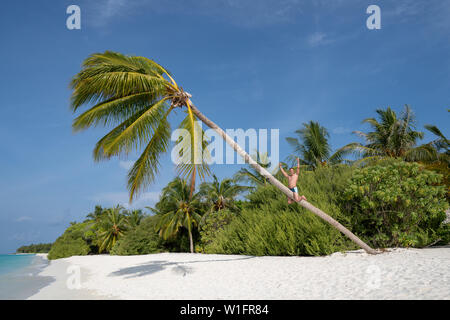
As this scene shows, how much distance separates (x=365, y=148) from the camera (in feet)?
71.4

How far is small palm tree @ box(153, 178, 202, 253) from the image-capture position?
74.4 ft

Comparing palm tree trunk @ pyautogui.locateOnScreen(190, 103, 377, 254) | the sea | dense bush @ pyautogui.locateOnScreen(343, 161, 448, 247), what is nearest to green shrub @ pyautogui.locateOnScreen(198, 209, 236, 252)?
the sea

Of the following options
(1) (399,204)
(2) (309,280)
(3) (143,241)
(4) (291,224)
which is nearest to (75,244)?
(3) (143,241)

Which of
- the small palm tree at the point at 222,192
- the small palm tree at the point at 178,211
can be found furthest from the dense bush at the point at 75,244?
the small palm tree at the point at 222,192

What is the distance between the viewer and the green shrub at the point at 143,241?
999 inches

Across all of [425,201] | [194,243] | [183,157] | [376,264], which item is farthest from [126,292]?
[194,243]

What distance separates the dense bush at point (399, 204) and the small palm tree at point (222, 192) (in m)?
12.7

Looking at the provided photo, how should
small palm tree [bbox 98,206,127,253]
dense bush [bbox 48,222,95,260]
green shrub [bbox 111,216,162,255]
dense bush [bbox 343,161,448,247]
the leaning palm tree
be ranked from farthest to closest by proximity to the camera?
dense bush [bbox 48,222,95,260], small palm tree [bbox 98,206,127,253], green shrub [bbox 111,216,162,255], dense bush [bbox 343,161,448,247], the leaning palm tree

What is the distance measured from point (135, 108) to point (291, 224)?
6841mm

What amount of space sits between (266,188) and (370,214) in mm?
5242

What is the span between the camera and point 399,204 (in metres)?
10.1

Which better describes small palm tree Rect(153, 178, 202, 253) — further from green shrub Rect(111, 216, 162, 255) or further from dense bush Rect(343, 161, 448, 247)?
dense bush Rect(343, 161, 448, 247)

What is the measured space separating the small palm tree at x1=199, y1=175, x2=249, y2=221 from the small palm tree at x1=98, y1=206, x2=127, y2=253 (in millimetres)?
17522

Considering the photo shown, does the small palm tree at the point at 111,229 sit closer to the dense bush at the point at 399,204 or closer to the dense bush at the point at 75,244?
the dense bush at the point at 75,244
